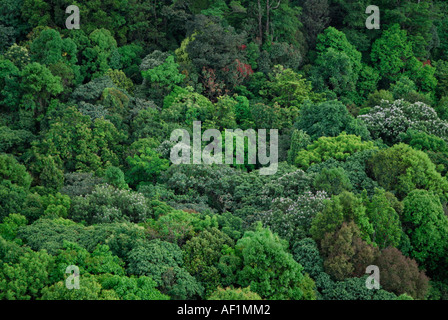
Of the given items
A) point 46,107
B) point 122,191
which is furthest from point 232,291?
point 46,107

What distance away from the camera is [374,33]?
52.9 metres

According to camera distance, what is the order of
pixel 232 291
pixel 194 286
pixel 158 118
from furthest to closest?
pixel 158 118
pixel 194 286
pixel 232 291

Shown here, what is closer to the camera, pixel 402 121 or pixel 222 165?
pixel 222 165

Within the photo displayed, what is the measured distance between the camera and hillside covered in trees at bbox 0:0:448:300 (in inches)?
1020

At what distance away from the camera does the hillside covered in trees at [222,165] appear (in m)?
25.9

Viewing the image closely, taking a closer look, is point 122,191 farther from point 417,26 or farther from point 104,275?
point 417,26

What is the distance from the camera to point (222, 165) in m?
35.6

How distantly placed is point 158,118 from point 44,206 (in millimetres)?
11304

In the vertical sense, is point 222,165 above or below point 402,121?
below

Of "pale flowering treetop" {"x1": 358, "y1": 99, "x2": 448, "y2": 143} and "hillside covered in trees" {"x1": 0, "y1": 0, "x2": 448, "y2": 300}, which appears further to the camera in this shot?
"pale flowering treetop" {"x1": 358, "y1": 99, "x2": 448, "y2": 143}

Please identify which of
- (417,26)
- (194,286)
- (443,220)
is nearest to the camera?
(194,286)

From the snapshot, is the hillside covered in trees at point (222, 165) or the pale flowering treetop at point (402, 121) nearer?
the hillside covered in trees at point (222, 165)

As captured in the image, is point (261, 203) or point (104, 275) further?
point (261, 203)

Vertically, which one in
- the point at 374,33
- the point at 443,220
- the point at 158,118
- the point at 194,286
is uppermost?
the point at 374,33
